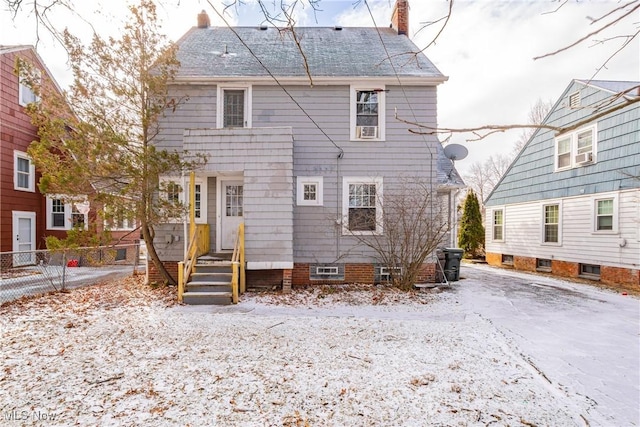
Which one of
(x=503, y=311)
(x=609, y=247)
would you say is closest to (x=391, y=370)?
(x=503, y=311)

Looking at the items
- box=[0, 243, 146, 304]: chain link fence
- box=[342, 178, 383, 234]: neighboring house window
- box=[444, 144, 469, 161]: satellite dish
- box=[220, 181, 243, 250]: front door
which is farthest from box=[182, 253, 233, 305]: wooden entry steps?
box=[444, 144, 469, 161]: satellite dish

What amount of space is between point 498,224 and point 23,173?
772 inches

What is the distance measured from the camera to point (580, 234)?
9820mm

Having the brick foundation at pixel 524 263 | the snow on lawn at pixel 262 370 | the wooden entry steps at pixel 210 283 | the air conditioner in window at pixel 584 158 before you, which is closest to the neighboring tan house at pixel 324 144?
the wooden entry steps at pixel 210 283

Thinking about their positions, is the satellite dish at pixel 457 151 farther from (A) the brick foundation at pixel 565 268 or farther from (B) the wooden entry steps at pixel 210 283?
(B) the wooden entry steps at pixel 210 283

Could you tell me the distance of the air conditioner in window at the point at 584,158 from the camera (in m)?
9.59

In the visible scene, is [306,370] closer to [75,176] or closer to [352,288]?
[352,288]

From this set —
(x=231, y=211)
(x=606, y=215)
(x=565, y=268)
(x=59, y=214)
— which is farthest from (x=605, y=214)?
(x=59, y=214)

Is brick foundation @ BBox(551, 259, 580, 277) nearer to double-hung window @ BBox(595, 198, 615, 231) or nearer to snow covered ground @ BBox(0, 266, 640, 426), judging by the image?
double-hung window @ BBox(595, 198, 615, 231)

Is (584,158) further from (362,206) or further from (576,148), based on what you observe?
(362,206)

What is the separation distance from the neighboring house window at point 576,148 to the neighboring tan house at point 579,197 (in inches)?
1.0

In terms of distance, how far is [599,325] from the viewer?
538cm

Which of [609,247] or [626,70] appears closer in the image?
[626,70]

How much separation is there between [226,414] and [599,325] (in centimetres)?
652
